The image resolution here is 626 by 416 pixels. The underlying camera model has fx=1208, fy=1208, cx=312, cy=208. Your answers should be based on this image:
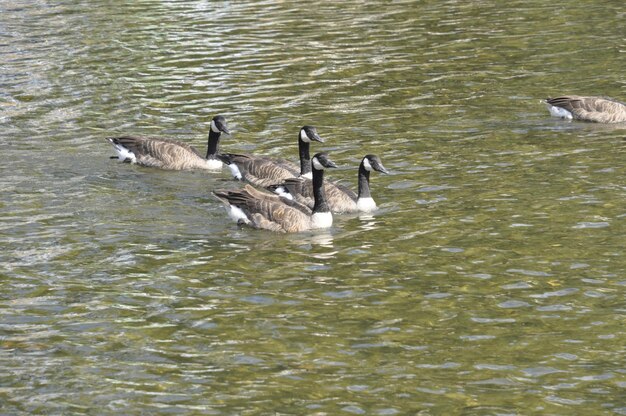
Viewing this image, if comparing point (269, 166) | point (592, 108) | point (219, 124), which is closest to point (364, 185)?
point (269, 166)

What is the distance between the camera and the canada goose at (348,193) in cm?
2069

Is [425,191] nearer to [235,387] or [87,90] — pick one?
[235,387]

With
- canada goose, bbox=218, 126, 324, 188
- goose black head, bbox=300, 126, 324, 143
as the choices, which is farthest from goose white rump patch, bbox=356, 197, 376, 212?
goose black head, bbox=300, 126, 324, 143

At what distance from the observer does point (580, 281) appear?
1641 cm

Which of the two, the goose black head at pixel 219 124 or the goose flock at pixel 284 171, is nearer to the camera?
the goose flock at pixel 284 171

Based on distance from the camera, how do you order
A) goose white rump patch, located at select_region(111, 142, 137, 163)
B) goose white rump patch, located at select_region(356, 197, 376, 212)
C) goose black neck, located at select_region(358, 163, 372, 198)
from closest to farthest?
goose white rump patch, located at select_region(356, 197, 376, 212) < goose black neck, located at select_region(358, 163, 372, 198) < goose white rump patch, located at select_region(111, 142, 137, 163)

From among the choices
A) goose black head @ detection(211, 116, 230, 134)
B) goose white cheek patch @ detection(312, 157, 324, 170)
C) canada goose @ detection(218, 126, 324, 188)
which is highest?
goose black head @ detection(211, 116, 230, 134)

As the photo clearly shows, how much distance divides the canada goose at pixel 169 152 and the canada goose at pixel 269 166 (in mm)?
719

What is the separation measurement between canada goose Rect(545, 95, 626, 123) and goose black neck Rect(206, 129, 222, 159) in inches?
289

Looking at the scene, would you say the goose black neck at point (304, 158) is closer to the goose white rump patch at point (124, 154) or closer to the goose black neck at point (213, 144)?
the goose black neck at point (213, 144)

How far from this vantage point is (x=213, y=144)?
79.8ft

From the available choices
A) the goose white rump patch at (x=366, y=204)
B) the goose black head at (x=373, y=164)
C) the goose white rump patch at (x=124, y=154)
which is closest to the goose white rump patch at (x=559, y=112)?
the goose black head at (x=373, y=164)

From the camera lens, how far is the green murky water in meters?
13.5

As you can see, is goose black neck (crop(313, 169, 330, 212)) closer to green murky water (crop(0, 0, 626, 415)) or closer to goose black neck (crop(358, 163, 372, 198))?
green murky water (crop(0, 0, 626, 415))
